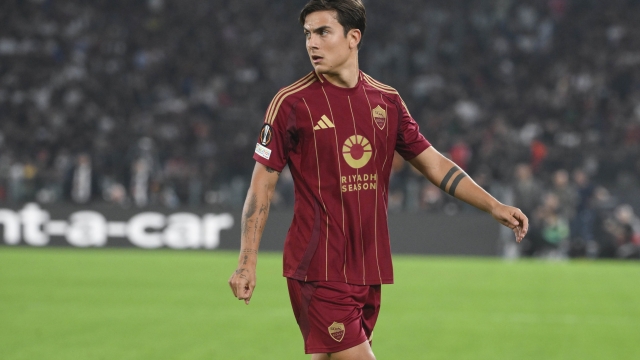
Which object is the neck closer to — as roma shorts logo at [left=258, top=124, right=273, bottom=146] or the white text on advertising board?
as roma shorts logo at [left=258, top=124, right=273, bottom=146]

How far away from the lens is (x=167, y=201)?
63.6 ft

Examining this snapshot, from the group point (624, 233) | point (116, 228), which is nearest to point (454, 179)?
point (624, 233)

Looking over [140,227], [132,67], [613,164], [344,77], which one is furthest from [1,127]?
[344,77]

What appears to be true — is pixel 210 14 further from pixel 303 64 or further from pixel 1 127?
pixel 1 127

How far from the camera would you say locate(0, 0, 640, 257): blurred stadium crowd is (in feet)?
60.6

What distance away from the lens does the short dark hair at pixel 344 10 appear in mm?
3904

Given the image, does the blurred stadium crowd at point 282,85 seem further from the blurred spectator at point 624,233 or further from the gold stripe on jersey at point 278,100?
the gold stripe on jersey at point 278,100

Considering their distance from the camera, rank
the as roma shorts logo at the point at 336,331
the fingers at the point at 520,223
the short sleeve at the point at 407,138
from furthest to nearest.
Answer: the short sleeve at the point at 407,138
the fingers at the point at 520,223
the as roma shorts logo at the point at 336,331

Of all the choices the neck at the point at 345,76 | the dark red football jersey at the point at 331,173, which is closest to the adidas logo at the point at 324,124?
the dark red football jersey at the point at 331,173

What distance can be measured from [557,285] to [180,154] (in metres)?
11.9

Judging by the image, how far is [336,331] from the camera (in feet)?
12.6

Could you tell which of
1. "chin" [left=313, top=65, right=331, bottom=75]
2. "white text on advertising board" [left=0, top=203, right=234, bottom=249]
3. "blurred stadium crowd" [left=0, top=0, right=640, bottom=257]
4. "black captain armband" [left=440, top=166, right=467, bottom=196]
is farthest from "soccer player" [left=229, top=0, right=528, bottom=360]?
"white text on advertising board" [left=0, top=203, right=234, bottom=249]

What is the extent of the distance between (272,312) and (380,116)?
5.95 meters

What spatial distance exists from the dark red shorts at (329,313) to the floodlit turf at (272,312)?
322 cm
